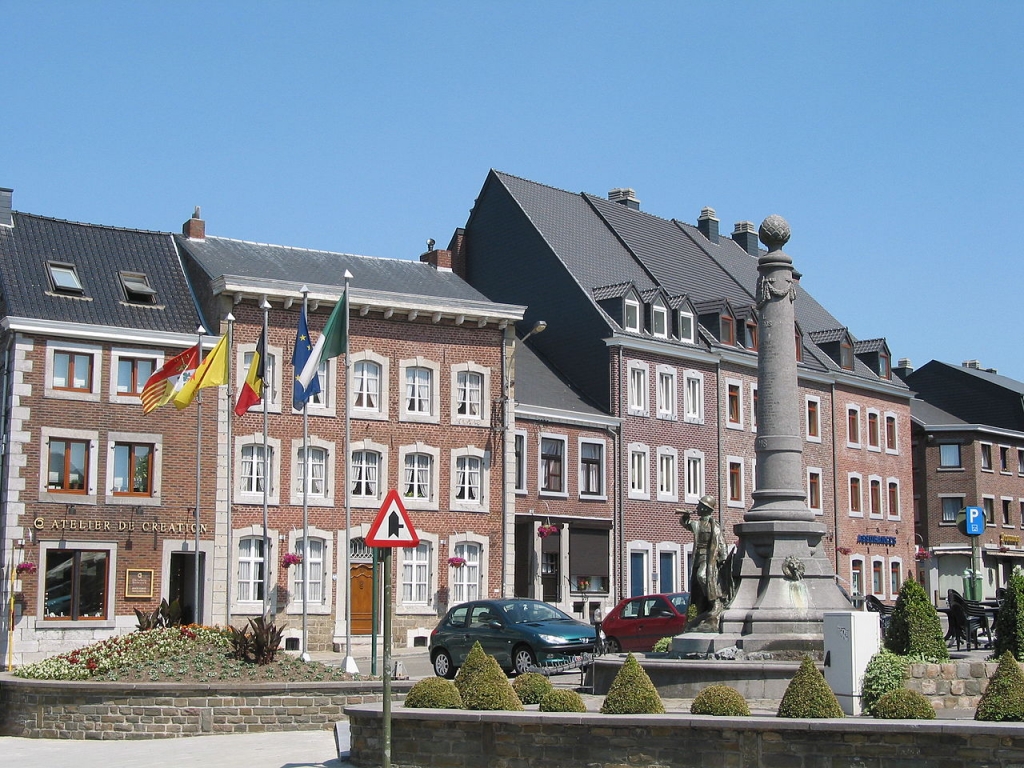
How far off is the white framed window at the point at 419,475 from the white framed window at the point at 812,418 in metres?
18.1

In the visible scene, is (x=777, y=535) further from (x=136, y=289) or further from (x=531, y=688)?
(x=136, y=289)

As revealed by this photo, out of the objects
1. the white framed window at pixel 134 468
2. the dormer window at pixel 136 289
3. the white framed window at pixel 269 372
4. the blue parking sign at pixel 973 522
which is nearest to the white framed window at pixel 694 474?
the white framed window at pixel 269 372

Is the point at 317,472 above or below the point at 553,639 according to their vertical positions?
above

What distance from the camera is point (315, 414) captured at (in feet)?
121

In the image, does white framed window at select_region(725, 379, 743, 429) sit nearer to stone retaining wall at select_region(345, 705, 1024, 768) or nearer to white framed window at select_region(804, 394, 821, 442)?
white framed window at select_region(804, 394, 821, 442)

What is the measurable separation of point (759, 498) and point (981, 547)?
44.3m

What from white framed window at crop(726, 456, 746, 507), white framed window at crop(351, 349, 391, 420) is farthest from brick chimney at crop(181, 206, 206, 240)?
white framed window at crop(726, 456, 746, 507)

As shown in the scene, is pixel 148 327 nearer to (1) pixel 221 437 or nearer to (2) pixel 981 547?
(1) pixel 221 437

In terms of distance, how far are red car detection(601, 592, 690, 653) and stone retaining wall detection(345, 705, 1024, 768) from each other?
13306mm

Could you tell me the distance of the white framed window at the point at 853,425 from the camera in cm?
5291

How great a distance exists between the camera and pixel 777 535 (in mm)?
19000

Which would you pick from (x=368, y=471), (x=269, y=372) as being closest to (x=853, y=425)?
(x=368, y=471)

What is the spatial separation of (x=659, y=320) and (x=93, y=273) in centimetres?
1912

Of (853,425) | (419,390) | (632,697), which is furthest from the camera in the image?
(853,425)
